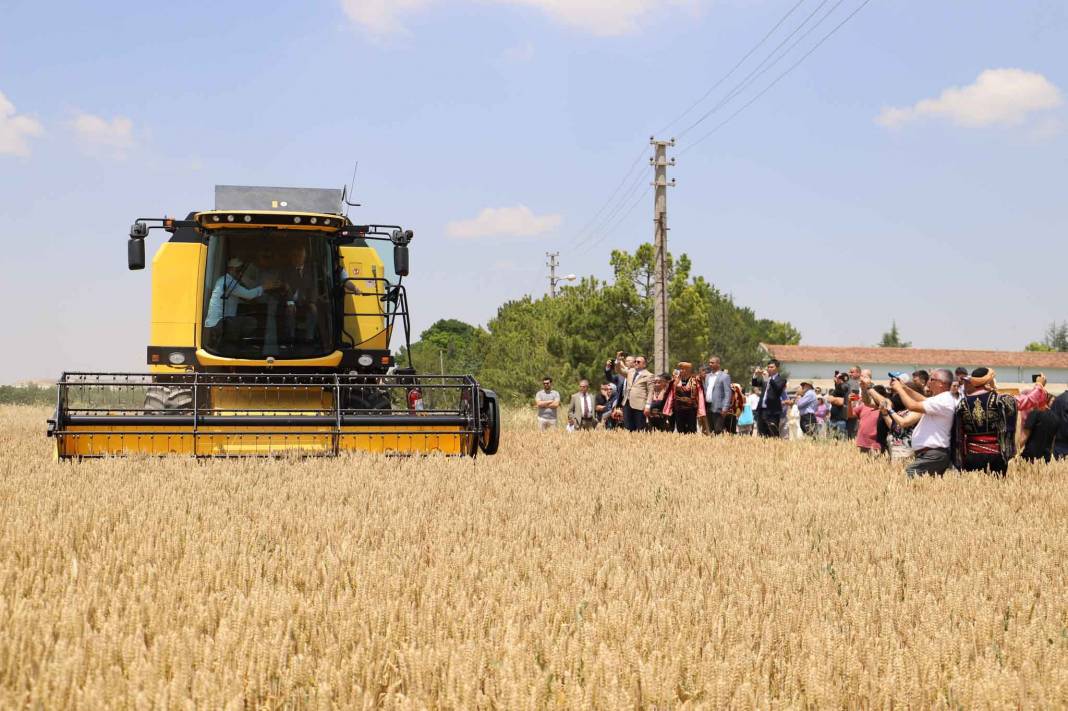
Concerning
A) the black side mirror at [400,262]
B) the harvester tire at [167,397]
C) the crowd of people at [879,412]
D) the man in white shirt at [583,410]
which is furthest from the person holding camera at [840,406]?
the harvester tire at [167,397]

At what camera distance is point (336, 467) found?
9.91 meters

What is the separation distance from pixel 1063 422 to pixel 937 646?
28.6 ft

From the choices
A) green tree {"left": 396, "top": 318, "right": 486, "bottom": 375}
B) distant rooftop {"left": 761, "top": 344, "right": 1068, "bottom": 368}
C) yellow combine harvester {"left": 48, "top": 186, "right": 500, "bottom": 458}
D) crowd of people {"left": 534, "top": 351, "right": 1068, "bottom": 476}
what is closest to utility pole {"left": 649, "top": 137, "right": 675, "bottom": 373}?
crowd of people {"left": 534, "top": 351, "right": 1068, "bottom": 476}

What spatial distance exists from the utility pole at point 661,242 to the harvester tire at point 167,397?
1608 centimetres

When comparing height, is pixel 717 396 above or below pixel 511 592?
above

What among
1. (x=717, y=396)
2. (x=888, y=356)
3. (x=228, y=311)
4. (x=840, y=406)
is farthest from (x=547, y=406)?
(x=888, y=356)

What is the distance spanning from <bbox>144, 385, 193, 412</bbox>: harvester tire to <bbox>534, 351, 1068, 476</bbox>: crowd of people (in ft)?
22.9

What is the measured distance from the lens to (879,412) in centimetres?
1284

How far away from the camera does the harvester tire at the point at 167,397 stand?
11.4 meters

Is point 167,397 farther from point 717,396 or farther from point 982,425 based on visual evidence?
point 717,396

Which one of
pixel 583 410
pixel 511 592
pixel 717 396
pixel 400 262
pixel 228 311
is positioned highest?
pixel 400 262

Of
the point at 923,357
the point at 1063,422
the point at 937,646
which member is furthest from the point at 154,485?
the point at 923,357

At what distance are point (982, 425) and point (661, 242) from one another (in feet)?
56.8

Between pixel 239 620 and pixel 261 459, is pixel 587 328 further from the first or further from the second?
pixel 239 620
